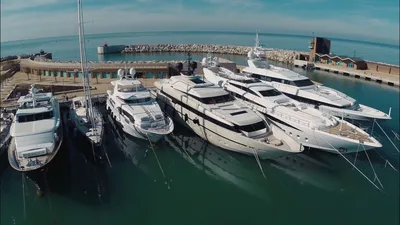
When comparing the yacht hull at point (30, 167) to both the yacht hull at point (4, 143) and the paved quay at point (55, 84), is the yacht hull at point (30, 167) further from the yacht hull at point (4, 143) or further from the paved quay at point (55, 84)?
the paved quay at point (55, 84)

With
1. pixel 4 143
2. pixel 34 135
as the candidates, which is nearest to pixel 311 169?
pixel 34 135

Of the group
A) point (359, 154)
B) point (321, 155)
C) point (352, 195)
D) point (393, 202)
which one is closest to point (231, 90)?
point (321, 155)

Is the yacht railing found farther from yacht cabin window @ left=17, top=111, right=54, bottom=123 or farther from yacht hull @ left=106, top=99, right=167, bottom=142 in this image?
yacht cabin window @ left=17, top=111, right=54, bottom=123

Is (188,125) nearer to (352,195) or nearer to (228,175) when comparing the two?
(228,175)

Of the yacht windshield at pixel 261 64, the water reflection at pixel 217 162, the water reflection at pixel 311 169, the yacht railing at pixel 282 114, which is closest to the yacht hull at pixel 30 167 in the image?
the water reflection at pixel 217 162

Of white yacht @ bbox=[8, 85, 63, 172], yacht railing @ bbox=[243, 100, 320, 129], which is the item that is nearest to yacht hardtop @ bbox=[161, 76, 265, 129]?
yacht railing @ bbox=[243, 100, 320, 129]

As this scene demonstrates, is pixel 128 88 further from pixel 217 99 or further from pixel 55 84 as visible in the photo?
pixel 55 84
